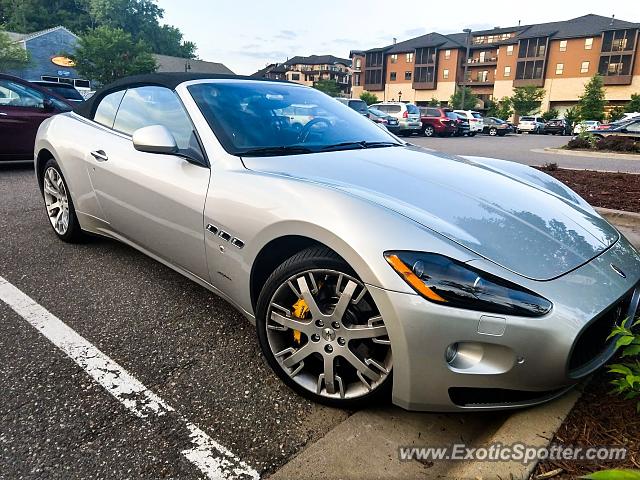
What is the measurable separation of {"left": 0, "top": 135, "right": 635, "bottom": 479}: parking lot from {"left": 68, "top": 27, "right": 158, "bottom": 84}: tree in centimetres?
4509

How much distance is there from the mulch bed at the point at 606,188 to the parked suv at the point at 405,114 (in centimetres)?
1595

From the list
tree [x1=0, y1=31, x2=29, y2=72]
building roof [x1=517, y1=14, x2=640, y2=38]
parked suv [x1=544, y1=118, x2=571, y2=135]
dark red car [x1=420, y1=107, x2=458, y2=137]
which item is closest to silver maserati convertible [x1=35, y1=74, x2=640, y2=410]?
dark red car [x1=420, y1=107, x2=458, y2=137]

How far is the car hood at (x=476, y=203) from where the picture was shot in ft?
6.38

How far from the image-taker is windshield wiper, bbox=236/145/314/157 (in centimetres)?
261

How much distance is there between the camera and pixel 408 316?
1.76m

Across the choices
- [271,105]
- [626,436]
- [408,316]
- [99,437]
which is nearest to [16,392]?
[99,437]

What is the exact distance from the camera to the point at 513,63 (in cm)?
6384

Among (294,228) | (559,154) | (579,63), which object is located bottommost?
(559,154)

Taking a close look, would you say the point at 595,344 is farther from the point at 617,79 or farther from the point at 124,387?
the point at 617,79

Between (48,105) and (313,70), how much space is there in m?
97.2

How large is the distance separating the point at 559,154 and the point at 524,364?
15125 mm

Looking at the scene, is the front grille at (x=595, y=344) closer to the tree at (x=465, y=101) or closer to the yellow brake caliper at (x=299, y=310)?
the yellow brake caliper at (x=299, y=310)

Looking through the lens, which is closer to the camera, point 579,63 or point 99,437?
point 99,437

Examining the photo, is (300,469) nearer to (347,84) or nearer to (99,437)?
(99,437)
